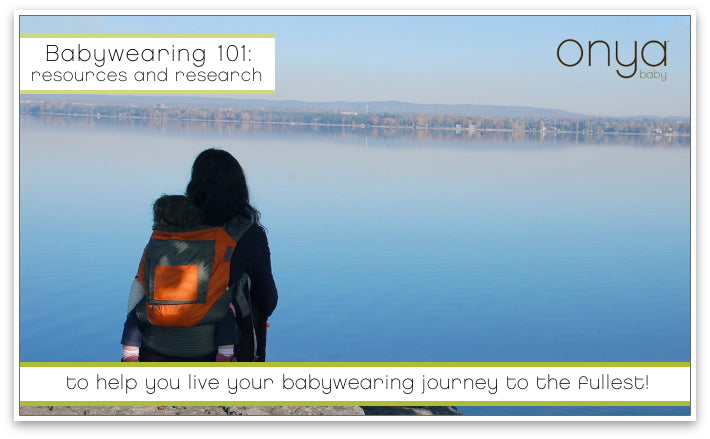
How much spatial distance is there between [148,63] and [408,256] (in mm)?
6895

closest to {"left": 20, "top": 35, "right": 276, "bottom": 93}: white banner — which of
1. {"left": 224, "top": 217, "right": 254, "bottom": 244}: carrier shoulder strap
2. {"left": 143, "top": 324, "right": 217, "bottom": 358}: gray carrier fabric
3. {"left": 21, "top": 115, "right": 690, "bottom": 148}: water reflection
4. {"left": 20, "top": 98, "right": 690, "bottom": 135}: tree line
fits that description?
{"left": 224, "top": 217, "right": 254, "bottom": 244}: carrier shoulder strap

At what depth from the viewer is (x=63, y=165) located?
1877 cm

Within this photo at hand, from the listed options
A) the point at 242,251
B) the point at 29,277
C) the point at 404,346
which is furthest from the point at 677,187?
the point at 242,251

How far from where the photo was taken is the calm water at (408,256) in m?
8.93

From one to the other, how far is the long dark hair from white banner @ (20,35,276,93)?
4.97 ft

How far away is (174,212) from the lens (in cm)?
378

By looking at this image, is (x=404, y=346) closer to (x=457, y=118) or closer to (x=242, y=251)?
(x=242, y=251)

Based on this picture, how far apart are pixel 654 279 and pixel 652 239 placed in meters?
2.44
